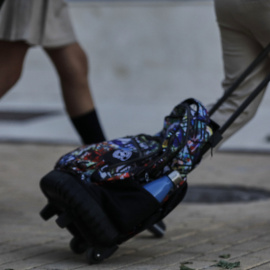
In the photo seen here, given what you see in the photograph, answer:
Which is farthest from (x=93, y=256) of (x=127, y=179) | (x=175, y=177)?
(x=175, y=177)

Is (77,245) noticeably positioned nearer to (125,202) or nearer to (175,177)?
(125,202)

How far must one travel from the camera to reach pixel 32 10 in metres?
3.79

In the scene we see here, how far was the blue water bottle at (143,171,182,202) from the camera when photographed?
304cm

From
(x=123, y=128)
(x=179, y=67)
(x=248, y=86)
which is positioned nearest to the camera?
(x=248, y=86)

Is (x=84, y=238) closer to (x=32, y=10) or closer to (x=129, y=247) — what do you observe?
(x=129, y=247)

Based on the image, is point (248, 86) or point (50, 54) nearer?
Result: point (248, 86)

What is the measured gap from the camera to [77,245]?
3.32 meters

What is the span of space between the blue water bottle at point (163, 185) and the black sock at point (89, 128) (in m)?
1.09

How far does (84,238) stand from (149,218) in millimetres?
312

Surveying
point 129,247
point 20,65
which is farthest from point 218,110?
point 20,65

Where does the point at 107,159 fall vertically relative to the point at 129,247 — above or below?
above

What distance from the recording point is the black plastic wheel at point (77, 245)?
3.31 metres

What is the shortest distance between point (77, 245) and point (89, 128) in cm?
94

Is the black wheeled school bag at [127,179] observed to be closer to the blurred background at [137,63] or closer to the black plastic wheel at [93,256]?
the black plastic wheel at [93,256]
